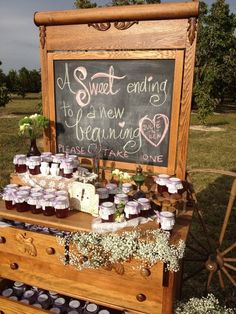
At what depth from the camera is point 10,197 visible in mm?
2463

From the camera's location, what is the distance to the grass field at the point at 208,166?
12.4 feet

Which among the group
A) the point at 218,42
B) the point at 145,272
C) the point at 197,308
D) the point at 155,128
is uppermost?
the point at 218,42

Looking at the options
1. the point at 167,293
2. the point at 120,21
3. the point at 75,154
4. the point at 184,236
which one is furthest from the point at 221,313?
the point at 120,21

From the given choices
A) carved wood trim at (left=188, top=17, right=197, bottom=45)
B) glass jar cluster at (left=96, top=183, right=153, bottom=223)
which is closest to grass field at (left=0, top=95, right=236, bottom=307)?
glass jar cluster at (left=96, top=183, right=153, bottom=223)

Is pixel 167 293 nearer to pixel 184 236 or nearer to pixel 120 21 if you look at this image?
pixel 184 236

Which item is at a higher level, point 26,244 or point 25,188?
point 25,188

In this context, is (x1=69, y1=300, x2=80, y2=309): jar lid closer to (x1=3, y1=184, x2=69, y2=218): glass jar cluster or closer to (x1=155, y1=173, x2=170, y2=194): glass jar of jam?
(x1=3, y1=184, x2=69, y2=218): glass jar cluster

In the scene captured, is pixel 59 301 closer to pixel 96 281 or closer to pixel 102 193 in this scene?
pixel 96 281

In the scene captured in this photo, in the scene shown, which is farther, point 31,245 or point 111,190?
point 111,190

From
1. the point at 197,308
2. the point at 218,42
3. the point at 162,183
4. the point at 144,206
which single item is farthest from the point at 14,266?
the point at 218,42

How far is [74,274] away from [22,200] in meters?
0.73

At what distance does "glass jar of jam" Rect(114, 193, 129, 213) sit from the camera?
7.48ft

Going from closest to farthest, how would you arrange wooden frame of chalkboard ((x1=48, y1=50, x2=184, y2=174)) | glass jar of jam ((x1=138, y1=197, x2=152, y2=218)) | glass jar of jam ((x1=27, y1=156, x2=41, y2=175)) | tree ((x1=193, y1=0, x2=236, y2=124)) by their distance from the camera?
glass jar of jam ((x1=138, y1=197, x2=152, y2=218)), wooden frame of chalkboard ((x1=48, y1=50, x2=184, y2=174)), glass jar of jam ((x1=27, y1=156, x2=41, y2=175)), tree ((x1=193, y1=0, x2=236, y2=124))

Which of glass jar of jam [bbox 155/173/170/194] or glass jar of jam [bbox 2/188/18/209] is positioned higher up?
glass jar of jam [bbox 155/173/170/194]
